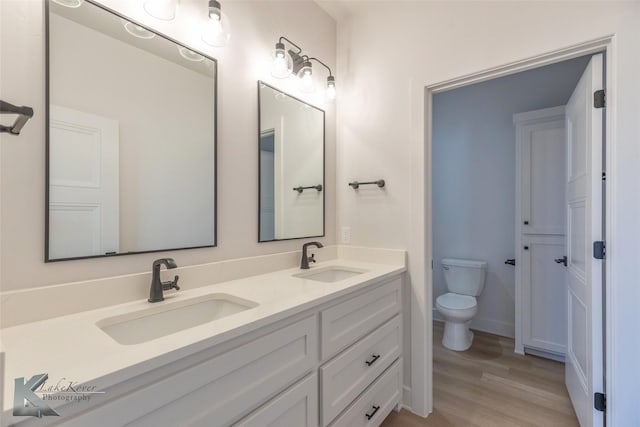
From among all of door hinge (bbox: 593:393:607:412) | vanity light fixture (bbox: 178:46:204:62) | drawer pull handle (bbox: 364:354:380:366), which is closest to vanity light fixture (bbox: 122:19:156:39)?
vanity light fixture (bbox: 178:46:204:62)

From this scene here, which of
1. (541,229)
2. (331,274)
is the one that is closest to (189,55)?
(331,274)

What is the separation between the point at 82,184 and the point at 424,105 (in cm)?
174

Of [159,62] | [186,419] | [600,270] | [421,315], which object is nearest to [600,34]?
[600,270]

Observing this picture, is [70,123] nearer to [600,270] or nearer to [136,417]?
[136,417]

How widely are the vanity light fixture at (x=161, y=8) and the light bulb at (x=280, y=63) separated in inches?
21.4

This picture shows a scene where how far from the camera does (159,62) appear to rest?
4.03 feet

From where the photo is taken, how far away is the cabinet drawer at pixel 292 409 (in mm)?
917

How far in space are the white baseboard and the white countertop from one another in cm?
235

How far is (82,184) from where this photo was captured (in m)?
1.01

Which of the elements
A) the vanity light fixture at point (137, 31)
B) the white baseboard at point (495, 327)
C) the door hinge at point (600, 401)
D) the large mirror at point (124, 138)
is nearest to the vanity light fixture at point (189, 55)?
the large mirror at point (124, 138)

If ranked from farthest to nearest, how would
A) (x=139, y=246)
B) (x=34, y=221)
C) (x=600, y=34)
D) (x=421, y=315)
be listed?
(x=421, y=315) < (x=600, y=34) < (x=139, y=246) < (x=34, y=221)

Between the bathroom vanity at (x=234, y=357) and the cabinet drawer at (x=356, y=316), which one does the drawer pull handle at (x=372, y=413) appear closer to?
the bathroom vanity at (x=234, y=357)

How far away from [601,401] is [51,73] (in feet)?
8.37

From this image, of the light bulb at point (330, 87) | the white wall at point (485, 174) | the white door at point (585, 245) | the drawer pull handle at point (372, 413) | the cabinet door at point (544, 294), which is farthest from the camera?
the white wall at point (485, 174)
